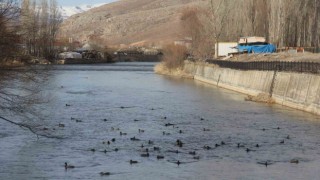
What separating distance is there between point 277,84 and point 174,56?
4708 cm

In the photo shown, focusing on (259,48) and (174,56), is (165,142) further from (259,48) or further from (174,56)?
(174,56)

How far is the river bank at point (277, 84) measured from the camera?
37.5 metres

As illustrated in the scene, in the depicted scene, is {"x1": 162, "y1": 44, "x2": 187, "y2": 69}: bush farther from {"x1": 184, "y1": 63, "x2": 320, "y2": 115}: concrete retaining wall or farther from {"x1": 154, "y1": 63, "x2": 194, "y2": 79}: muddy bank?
{"x1": 184, "y1": 63, "x2": 320, "y2": 115}: concrete retaining wall

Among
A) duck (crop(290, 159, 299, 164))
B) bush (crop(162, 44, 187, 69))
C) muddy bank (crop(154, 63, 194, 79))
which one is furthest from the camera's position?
bush (crop(162, 44, 187, 69))

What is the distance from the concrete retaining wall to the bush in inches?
768

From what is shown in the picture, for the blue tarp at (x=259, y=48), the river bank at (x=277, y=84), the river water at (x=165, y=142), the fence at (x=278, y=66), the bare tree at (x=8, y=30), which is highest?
the bare tree at (x=8, y=30)

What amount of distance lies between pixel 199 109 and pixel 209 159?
1789 cm

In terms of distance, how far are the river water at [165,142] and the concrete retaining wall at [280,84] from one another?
1.05 m

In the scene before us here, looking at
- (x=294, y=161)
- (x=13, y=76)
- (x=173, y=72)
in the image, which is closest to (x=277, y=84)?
(x=294, y=161)

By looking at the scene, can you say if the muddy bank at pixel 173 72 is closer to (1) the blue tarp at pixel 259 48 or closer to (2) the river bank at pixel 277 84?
(1) the blue tarp at pixel 259 48

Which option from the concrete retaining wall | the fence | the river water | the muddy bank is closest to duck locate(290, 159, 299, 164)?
the river water

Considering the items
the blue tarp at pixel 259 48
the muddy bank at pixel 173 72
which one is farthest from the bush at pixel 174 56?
the blue tarp at pixel 259 48

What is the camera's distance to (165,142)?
85.9 feet

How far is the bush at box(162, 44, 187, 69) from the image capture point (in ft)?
300
